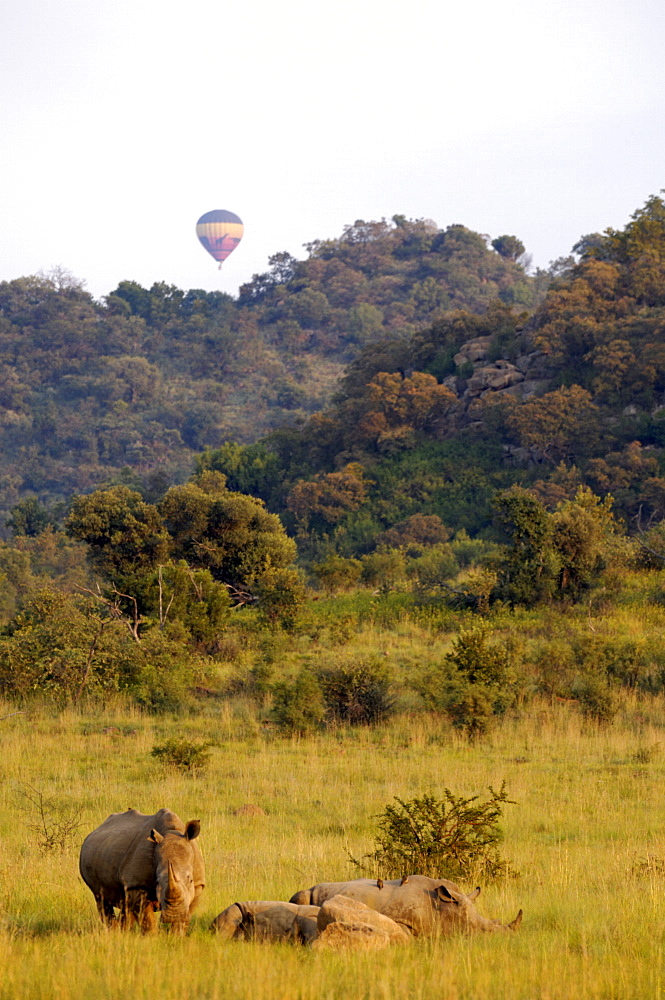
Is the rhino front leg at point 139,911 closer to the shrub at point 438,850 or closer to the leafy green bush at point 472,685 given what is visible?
the shrub at point 438,850

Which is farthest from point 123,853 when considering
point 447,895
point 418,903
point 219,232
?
point 219,232

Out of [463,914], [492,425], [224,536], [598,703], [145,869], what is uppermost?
[492,425]

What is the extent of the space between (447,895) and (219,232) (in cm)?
13372

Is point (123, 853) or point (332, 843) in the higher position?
point (123, 853)

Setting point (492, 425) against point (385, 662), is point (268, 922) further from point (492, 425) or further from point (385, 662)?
point (492, 425)

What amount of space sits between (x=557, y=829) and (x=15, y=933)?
18.8 feet

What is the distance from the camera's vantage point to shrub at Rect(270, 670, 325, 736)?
15.2 metres

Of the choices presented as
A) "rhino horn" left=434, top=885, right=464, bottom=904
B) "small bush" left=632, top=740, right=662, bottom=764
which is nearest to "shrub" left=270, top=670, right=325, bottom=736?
"small bush" left=632, top=740, right=662, bottom=764

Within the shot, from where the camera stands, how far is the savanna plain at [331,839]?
4777mm

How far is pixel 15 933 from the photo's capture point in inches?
231

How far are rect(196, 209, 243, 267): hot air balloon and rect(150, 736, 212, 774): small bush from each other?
415 ft

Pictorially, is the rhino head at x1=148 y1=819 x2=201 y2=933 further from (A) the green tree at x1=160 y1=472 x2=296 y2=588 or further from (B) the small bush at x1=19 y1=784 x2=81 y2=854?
(A) the green tree at x1=160 y1=472 x2=296 y2=588

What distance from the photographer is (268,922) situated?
573 cm

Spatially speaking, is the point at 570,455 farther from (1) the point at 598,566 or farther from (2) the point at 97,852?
(2) the point at 97,852
